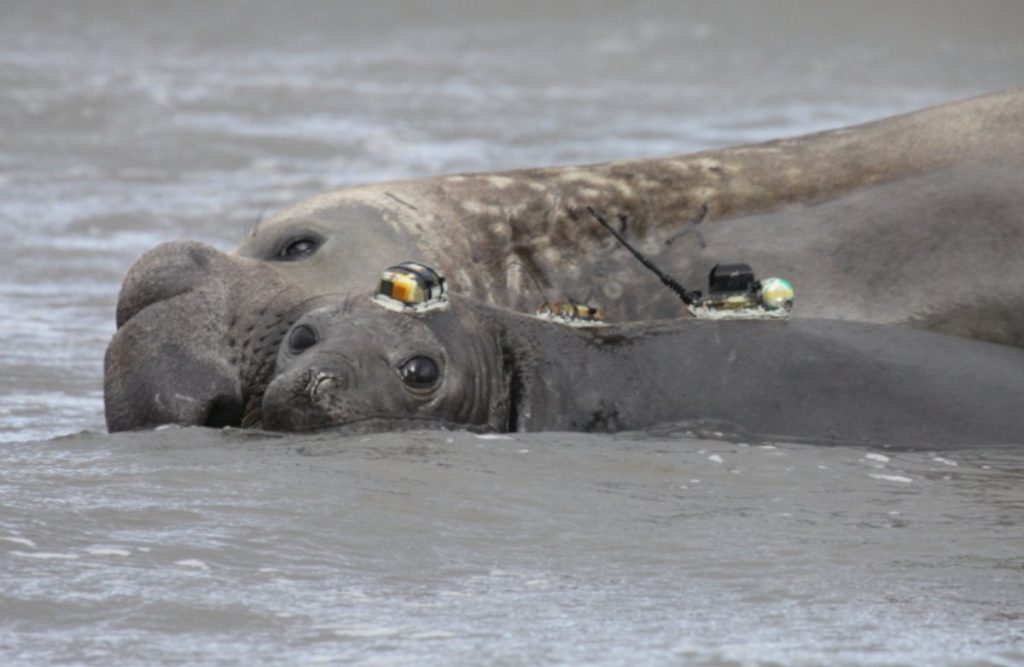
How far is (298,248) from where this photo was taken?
26.0ft

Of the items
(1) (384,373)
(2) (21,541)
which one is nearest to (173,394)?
(1) (384,373)

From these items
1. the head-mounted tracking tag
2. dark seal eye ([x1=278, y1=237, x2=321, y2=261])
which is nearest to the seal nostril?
the head-mounted tracking tag

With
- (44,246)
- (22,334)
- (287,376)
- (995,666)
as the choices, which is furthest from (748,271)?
(44,246)

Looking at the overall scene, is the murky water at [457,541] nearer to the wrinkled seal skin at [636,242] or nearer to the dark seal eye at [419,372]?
the dark seal eye at [419,372]

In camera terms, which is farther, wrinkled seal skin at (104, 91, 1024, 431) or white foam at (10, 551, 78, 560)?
wrinkled seal skin at (104, 91, 1024, 431)

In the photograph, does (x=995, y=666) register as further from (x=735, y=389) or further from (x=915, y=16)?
(x=915, y=16)

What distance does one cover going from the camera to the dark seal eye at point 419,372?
676cm

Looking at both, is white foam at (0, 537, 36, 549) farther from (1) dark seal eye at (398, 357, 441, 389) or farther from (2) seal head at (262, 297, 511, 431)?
(1) dark seal eye at (398, 357, 441, 389)

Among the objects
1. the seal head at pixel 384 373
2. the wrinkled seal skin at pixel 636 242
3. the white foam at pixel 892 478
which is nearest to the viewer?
the white foam at pixel 892 478

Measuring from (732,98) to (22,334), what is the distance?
1047cm

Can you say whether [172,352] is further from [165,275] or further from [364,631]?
[364,631]

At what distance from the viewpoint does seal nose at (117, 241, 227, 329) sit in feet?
24.2

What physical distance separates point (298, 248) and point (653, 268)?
50.9 inches

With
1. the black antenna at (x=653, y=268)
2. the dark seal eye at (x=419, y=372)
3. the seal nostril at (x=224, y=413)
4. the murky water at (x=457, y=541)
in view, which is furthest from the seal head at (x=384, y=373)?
the black antenna at (x=653, y=268)
